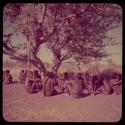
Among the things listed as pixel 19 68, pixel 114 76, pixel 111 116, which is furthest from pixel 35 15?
pixel 111 116

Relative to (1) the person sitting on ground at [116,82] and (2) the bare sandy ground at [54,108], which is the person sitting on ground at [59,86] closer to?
(2) the bare sandy ground at [54,108]

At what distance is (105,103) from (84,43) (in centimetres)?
39

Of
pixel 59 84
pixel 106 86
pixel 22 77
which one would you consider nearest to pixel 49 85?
pixel 59 84

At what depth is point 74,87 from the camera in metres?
1.58

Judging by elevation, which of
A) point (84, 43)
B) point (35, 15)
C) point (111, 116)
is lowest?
point (111, 116)

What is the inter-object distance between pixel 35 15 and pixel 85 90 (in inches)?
21.5

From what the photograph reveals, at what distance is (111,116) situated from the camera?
1567 mm

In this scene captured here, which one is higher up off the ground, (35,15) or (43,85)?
(35,15)

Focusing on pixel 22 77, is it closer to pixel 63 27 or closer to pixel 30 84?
pixel 30 84

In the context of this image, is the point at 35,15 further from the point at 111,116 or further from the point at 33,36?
the point at 111,116

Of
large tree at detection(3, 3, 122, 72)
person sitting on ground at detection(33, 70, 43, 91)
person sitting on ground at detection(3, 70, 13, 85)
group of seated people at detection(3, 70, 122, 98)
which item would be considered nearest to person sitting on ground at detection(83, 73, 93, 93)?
group of seated people at detection(3, 70, 122, 98)

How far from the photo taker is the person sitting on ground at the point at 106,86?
62.2 inches

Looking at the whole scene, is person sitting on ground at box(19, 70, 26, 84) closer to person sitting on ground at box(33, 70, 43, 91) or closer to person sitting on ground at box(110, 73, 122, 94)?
person sitting on ground at box(33, 70, 43, 91)

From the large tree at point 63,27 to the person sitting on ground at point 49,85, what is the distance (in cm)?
5
